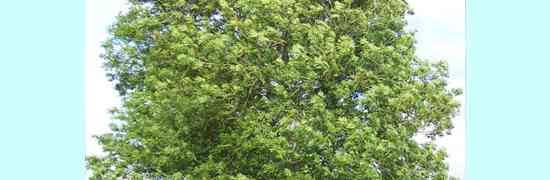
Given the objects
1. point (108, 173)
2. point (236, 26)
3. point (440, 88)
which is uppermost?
point (236, 26)

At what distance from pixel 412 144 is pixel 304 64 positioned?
2189 mm

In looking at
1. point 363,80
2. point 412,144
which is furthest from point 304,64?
point 412,144

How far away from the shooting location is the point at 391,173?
42.7 feet

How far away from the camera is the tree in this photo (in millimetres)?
12727

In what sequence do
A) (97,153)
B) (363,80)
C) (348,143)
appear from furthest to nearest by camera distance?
1. (97,153)
2. (363,80)
3. (348,143)

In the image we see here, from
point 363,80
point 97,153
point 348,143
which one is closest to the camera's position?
point 348,143

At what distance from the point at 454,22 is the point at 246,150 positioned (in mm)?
4139

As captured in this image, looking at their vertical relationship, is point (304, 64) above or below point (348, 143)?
above

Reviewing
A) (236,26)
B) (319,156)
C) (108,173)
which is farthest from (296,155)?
(108,173)

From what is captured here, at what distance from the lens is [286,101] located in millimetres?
13078

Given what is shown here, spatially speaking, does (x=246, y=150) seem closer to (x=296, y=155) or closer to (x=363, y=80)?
(x=296, y=155)

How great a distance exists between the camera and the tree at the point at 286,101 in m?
12.7

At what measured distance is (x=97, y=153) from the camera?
46.8 feet

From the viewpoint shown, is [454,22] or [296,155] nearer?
[296,155]
